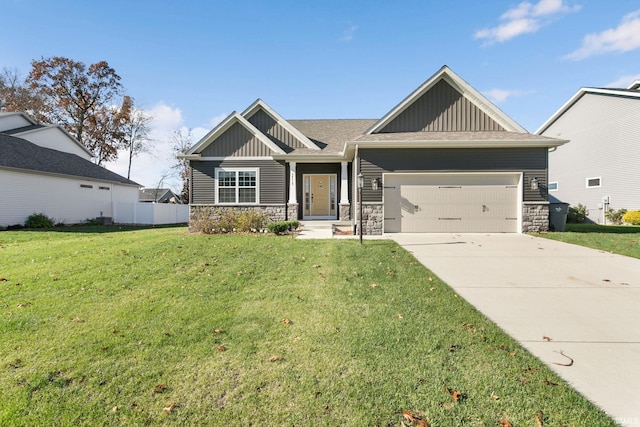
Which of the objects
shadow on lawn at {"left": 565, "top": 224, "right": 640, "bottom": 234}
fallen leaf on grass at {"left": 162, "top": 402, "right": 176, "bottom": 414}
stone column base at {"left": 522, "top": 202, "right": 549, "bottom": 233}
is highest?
stone column base at {"left": 522, "top": 202, "right": 549, "bottom": 233}

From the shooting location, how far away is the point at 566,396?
2.26 m

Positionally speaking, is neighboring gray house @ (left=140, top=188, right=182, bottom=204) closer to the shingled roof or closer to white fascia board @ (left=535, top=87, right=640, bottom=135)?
the shingled roof

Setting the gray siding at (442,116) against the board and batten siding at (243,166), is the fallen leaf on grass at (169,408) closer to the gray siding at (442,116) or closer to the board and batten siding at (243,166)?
the gray siding at (442,116)

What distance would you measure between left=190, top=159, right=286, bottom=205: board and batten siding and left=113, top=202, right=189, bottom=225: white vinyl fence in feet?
25.4

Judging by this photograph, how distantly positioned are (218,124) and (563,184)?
920 inches

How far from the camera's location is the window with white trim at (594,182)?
18.4 metres

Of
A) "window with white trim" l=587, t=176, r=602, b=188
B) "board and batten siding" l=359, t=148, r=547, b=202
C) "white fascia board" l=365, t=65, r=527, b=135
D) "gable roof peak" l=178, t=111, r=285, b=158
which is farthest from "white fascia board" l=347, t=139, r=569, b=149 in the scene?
"window with white trim" l=587, t=176, r=602, b=188

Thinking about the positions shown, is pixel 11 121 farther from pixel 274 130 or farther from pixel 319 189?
pixel 319 189

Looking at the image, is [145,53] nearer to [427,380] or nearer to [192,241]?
[192,241]

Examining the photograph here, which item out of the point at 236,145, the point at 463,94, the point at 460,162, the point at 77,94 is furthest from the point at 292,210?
the point at 77,94

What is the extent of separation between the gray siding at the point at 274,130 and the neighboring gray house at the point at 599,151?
1851 centimetres

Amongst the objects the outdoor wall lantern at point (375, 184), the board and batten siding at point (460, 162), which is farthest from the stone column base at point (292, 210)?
the outdoor wall lantern at point (375, 184)

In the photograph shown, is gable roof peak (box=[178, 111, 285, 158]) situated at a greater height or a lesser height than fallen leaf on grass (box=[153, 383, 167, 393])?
greater

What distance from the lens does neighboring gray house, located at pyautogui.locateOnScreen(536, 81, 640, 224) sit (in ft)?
54.7
